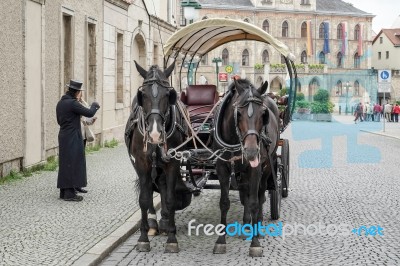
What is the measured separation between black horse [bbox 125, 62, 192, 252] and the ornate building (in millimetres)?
82754

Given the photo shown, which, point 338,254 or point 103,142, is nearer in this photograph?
point 338,254

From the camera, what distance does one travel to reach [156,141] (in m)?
7.07

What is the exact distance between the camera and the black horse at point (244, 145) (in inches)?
282

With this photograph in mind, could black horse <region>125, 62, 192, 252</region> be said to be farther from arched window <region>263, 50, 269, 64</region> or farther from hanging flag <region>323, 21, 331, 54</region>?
hanging flag <region>323, 21, 331, 54</region>

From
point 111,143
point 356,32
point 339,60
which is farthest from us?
point 356,32

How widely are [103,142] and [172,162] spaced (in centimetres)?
1429

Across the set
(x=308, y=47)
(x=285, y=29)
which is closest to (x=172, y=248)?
(x=308, y=47)

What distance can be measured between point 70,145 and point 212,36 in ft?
10.2

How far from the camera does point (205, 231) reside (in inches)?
353

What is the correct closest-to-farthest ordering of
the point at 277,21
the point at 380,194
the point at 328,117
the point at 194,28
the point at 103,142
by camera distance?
the point at 194,28, the point at 380,194, the point at 103,142, the point at 328,117, the point at 277,21

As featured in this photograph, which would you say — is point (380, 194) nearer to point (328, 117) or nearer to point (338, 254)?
point (338, 254)

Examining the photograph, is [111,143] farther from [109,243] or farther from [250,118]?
[250,118]

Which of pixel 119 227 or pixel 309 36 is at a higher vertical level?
pixel 309 36

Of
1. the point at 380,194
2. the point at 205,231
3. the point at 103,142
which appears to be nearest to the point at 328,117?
the point at 103,142
